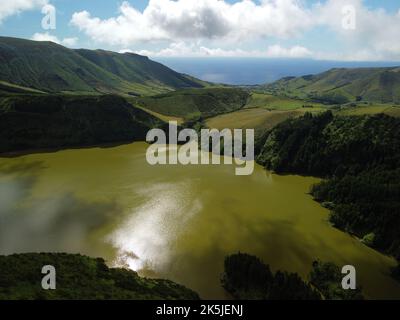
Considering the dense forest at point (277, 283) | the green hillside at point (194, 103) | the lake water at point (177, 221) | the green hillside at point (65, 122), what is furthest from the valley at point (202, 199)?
the green hillside at point (194, 103)

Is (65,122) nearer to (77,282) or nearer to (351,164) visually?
(351,164)

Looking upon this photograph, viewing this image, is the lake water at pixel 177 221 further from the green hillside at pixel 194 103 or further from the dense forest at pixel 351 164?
the green hillside at pixel 194 103

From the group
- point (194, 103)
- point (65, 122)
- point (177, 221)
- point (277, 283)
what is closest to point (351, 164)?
point (177, 221)

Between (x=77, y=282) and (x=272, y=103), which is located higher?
(x=272, y=103)

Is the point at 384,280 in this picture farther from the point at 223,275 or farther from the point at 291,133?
the point at 291,133
